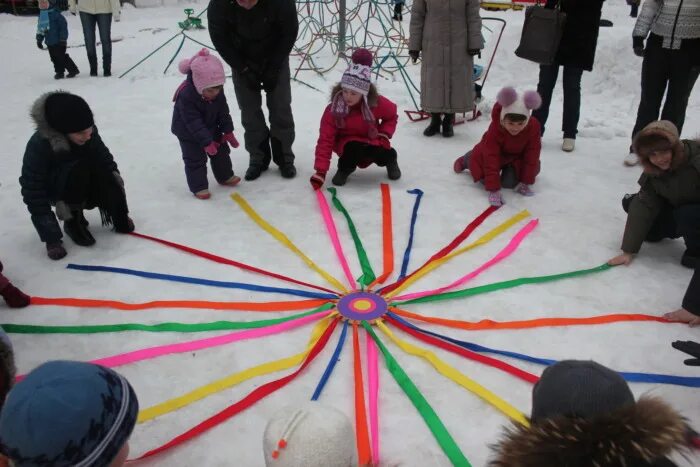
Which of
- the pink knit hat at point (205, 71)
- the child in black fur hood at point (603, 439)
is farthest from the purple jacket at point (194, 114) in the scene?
the child in black fur hood at point (603, 439)

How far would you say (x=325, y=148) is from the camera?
13.7ft

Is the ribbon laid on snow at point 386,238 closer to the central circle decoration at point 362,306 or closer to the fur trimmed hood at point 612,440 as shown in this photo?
the central circle decoration at point 362,306

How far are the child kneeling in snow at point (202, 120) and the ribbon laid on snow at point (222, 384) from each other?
1947 millimetres

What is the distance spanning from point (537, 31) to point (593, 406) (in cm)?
417

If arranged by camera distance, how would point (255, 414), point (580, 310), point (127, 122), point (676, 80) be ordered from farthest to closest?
point (127, 122) < point (676, 80) < point (580, 310) < point (255, 414)

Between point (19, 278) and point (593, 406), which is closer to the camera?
point (593, 406)

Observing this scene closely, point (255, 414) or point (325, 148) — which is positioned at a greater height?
point (325, 148)

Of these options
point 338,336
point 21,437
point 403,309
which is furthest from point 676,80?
point 21,437

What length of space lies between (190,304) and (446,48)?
11.4ft

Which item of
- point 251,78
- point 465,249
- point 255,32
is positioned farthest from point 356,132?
point 465,249

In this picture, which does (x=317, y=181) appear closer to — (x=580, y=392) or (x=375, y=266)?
(x=375, y=266)

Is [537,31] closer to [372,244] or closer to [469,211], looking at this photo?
[469,211]

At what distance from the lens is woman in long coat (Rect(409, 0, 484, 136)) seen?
4.95 metres

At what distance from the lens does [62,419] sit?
1281 mm
